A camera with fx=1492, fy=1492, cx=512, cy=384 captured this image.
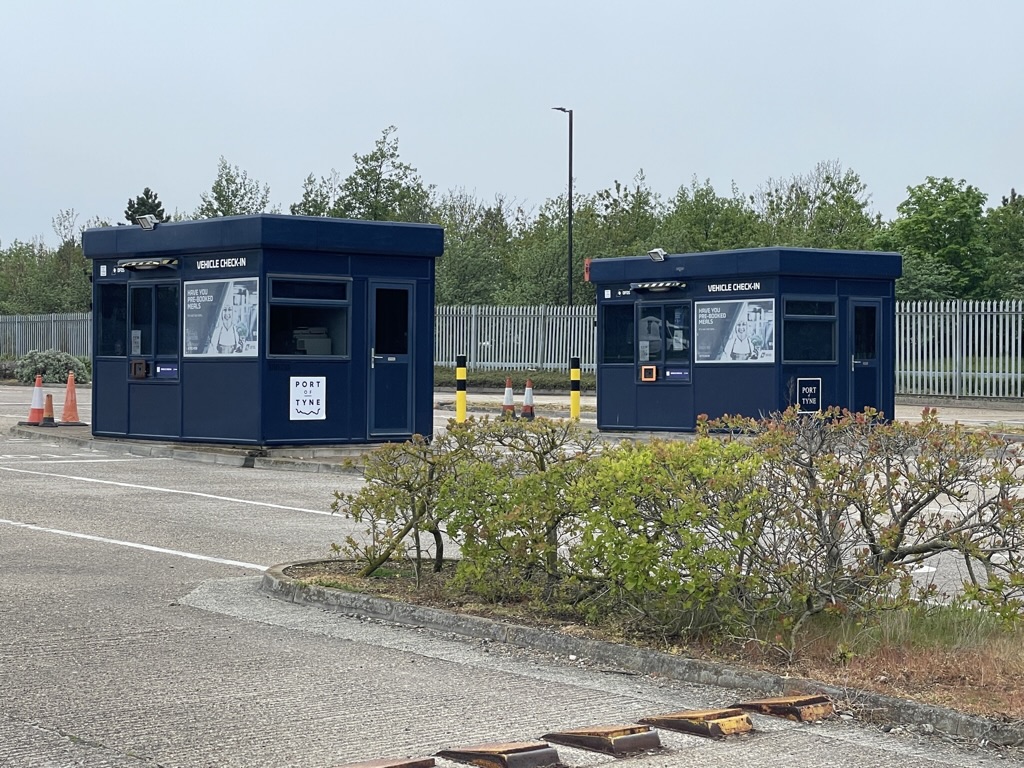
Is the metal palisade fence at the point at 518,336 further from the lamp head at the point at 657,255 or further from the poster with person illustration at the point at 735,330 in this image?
the poster with person illustration at the point at 735,330

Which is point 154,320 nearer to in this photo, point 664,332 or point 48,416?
point 48,416

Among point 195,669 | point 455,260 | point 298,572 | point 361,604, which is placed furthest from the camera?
point 455,260

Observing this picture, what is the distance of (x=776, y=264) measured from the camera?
21922mm

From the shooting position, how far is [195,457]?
790 inches

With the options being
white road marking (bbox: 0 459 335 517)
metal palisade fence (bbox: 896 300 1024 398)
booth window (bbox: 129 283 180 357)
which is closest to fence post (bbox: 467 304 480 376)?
metal palisade fence (bbox: 896 300 1024 398)

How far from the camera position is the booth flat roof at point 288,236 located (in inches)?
757

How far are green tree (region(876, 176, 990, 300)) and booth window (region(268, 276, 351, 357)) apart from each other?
44.4 metres

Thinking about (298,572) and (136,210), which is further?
(136,210)

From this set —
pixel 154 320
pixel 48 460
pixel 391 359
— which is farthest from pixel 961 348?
pixel 48 460

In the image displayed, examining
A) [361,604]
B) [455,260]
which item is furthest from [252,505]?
[455,260]

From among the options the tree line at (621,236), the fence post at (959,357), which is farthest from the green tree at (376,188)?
the fence post at (959,357)

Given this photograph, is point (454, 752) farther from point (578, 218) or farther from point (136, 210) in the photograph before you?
point (136, 210)

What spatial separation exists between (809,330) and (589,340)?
812 inches

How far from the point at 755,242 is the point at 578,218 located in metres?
7.66
